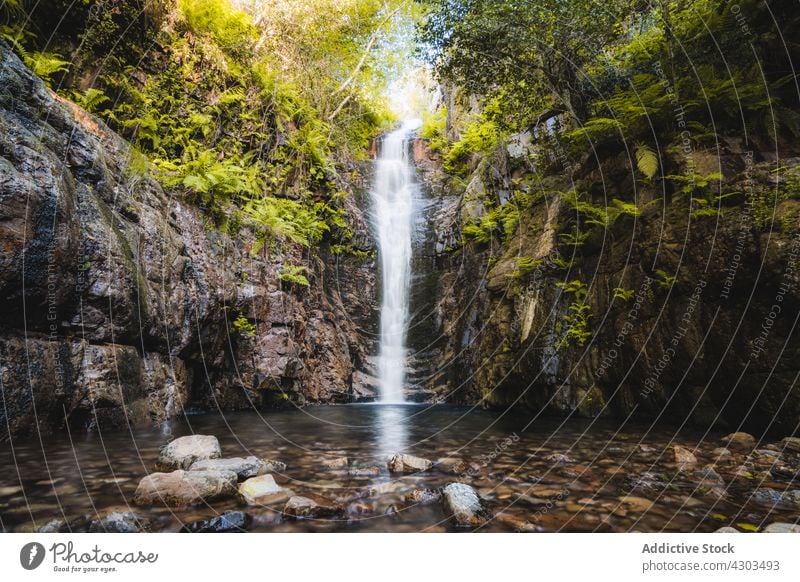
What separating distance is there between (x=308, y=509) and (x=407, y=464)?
65.8 inches

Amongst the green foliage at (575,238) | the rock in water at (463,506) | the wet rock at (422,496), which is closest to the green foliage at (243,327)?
the wet rock at (422,496)

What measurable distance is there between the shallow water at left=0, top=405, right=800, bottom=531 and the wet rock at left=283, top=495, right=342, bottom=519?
0.27ft

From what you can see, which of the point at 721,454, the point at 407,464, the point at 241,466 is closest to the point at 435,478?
the point at 407,464

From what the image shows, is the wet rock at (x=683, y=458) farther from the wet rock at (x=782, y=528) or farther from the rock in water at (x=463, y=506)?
the rock in water at (x=463, y=506)

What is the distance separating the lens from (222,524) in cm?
289

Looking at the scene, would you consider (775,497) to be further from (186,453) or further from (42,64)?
(42,64)

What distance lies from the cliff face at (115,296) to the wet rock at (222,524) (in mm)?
3690

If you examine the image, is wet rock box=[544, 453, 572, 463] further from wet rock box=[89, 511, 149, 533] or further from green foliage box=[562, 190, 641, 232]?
green foliage box=[562, 190, 641, 232]

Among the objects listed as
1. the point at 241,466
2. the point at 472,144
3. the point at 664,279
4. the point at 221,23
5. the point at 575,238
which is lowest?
the point at 241,466

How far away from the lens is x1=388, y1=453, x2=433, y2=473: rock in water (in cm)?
453

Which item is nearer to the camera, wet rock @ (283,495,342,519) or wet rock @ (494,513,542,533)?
wet rock @ (494,513,542,533)

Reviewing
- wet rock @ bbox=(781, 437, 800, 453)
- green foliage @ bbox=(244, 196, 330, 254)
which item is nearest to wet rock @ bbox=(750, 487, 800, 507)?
wet rock @ bbox=(781, 437, 800, 453)
